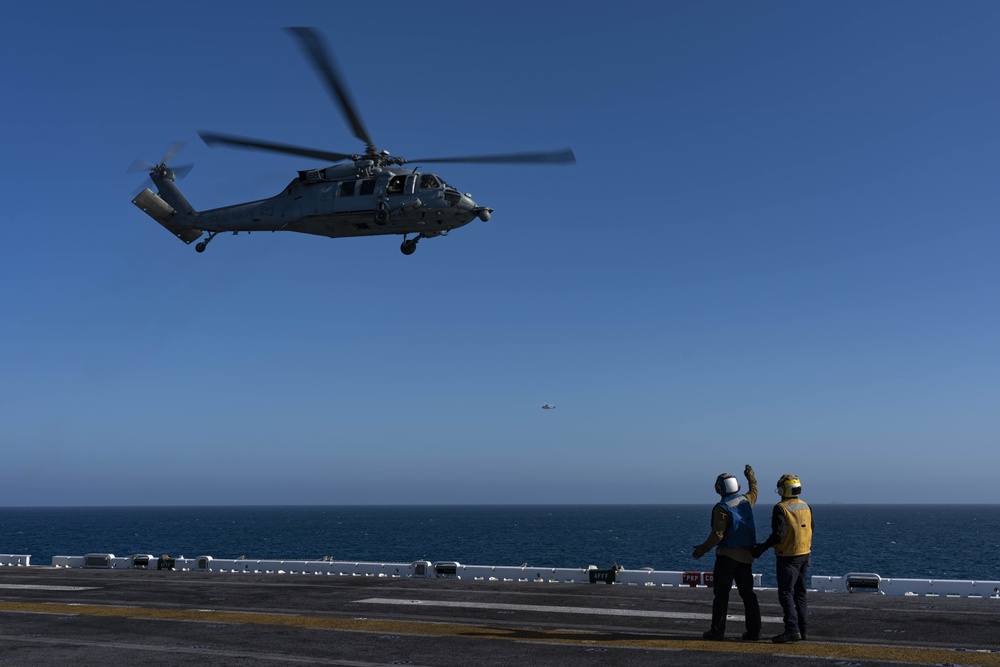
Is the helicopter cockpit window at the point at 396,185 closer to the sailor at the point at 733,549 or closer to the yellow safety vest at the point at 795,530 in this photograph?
the sailor at the point at 733,549

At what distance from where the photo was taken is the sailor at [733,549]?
1166 cm

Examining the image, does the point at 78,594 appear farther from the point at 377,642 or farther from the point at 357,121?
the point at 357,121

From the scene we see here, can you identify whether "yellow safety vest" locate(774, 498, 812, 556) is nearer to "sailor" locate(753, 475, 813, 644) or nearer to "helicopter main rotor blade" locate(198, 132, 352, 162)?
"sailor" locate(753, 475, 813, 644)

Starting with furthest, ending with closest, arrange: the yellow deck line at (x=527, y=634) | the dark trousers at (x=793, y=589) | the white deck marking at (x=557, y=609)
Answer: the white deck marking at (x=557, y=609)
the dark trousers at (x=793, y=589)
the yellow deck line at (x=527, y=634)

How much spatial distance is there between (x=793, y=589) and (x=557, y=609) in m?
5.74

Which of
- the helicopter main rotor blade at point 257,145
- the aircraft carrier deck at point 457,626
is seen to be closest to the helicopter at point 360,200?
the helicopter main rotor blade at point 257,145

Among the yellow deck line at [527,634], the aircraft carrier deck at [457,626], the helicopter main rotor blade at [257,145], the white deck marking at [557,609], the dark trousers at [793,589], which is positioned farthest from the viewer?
the helicopter main rotor blade at [257,145]

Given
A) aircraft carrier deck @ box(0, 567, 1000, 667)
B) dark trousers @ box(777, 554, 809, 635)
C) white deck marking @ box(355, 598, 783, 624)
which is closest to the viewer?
aircraft carrier deck @ box(0, 567, 1000, 667)

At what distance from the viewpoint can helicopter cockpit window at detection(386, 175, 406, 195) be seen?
26969mm

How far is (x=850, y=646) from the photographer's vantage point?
11.4 meters

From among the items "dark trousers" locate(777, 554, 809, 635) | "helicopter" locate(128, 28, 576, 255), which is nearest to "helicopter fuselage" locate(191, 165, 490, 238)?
"helicopter" locate(128, 28, 576, 255)

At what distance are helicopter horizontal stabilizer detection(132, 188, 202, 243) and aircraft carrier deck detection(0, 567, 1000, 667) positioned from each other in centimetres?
1574

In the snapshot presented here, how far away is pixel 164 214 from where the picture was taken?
3322cm

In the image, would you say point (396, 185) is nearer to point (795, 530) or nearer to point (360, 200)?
point (360, 200)
